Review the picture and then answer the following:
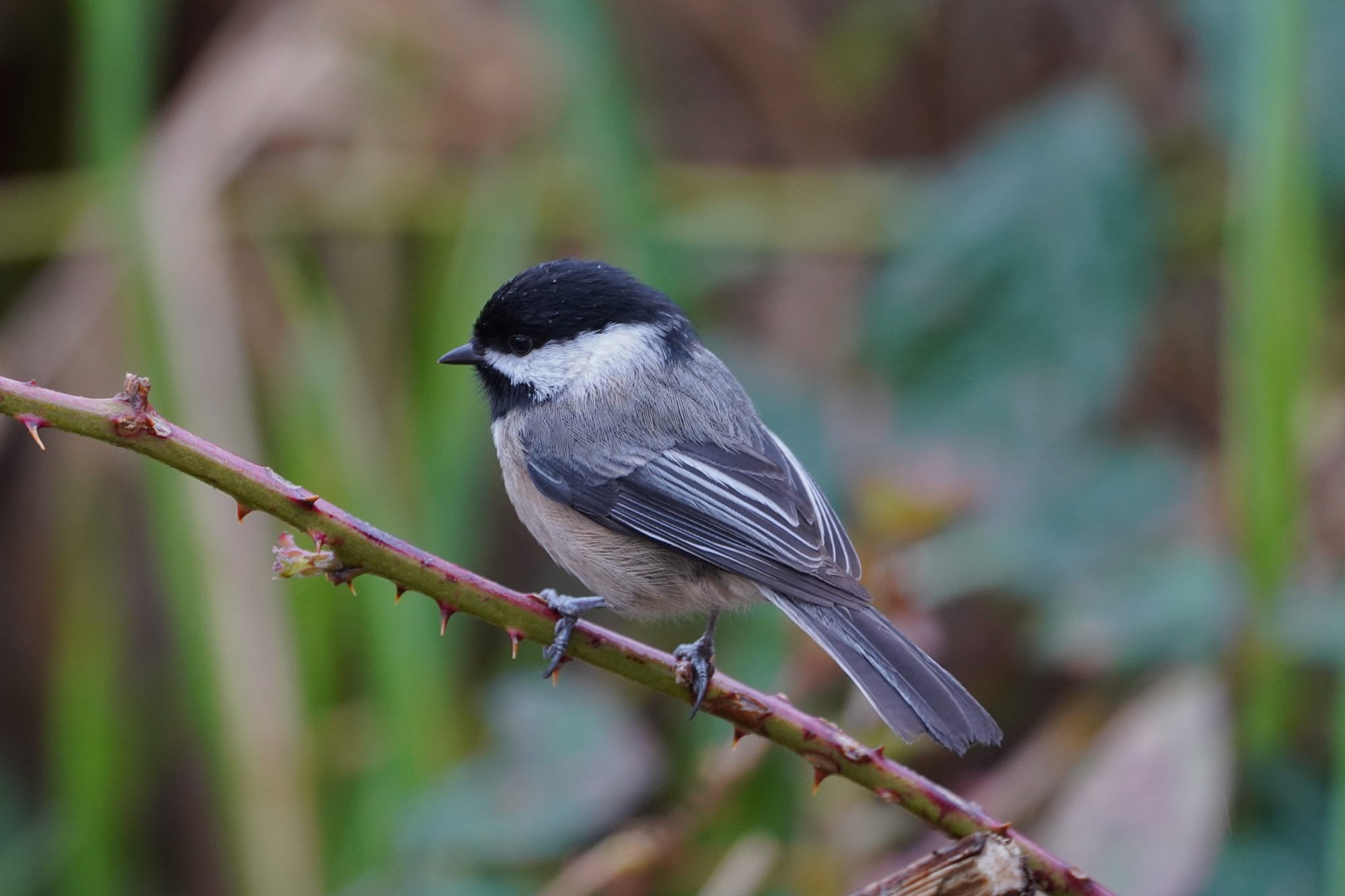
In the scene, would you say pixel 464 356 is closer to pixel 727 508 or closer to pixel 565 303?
pixel 565 303

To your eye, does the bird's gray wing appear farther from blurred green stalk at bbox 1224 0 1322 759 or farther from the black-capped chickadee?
blurred green stalk at bbox 1224 0 1322 759

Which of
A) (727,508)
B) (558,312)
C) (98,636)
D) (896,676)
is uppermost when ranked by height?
(558,312)

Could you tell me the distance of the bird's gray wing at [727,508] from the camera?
160 cm

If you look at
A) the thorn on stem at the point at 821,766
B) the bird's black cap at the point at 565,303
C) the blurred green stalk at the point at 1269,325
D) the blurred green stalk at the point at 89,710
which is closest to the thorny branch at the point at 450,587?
the thorn on stem at the point at 821,766

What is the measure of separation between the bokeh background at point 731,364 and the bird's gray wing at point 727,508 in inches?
6.4

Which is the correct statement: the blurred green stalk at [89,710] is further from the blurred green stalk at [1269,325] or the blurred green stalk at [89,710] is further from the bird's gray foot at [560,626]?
the blurred green stalk at [1269,325]

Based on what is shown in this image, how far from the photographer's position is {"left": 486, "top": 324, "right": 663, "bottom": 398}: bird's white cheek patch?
1.85 metres

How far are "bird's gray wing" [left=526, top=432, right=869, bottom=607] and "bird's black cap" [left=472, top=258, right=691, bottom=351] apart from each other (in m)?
0.18

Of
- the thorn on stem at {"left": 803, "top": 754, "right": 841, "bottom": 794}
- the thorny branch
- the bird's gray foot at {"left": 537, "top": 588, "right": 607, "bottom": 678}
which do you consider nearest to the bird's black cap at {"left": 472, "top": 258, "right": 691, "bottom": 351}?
the bird's gray foot at {"left": 537, "top": 588, "right": 607, "bottom": 678}

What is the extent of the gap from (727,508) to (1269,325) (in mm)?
900

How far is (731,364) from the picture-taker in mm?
2451

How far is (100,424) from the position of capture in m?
0.98

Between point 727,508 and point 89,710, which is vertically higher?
point 727,508

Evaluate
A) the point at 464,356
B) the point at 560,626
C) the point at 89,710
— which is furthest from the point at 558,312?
the point at 89,710
